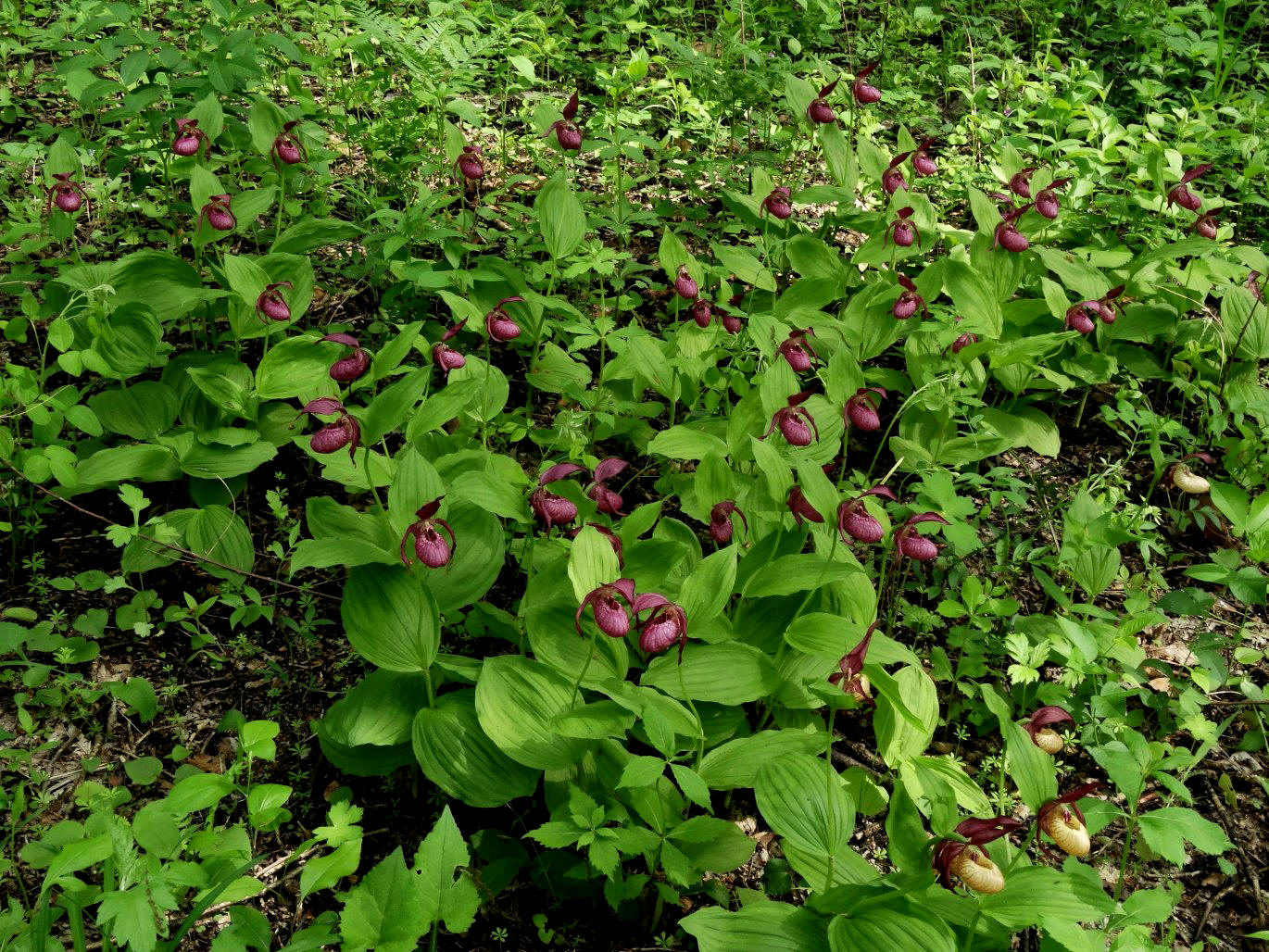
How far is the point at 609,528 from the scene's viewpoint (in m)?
2.41

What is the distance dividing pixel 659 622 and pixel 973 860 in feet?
2.59

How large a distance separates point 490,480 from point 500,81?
362 cm

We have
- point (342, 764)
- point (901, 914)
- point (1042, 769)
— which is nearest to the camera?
point (901, 914)

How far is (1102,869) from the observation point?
2.48 metres

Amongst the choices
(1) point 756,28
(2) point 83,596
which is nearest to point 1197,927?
(2) point 83,596

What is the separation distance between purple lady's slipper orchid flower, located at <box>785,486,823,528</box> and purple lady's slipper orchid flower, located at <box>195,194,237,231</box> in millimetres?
2239

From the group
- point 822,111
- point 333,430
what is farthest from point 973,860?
point 822,111

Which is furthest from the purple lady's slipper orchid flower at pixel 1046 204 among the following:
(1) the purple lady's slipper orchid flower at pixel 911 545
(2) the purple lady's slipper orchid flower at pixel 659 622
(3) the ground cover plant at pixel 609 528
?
(2) the purple lady's slipper orchid flower at pixel 659 622

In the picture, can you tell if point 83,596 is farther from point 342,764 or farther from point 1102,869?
point 1102,869

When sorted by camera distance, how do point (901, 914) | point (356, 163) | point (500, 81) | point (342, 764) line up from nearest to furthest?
point (901, 914) → point (342, 764) → point (356, 163) → point (500, 81)

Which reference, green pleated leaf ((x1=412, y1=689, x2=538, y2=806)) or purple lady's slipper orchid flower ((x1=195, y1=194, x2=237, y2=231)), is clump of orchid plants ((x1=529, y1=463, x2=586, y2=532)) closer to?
green pleated leaf ((x1=412, y1=689, x2=538, y2=806))

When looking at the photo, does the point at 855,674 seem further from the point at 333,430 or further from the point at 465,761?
the point at 333,430

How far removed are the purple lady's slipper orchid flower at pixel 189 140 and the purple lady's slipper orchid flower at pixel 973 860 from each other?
3313 millimetres

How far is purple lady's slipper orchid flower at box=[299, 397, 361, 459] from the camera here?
2.27 m
